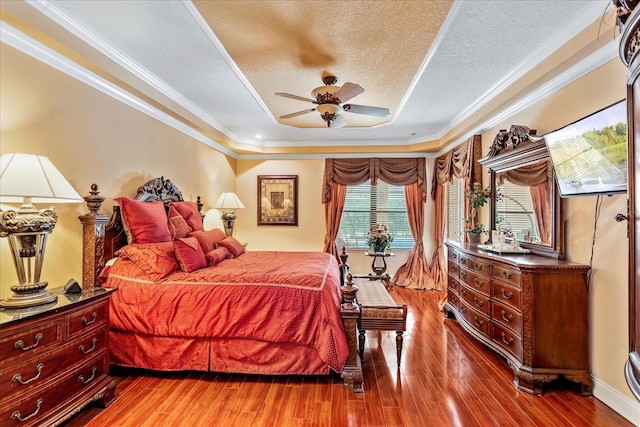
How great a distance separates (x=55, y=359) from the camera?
5.69 ft

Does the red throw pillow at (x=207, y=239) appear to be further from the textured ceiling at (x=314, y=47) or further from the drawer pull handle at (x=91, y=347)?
the textured ceiling at (x=314, y=47)

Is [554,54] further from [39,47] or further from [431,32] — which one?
[39,47]

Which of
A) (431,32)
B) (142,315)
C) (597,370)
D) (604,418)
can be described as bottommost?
(604,418)

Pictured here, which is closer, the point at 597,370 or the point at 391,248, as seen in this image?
the point at 597,370

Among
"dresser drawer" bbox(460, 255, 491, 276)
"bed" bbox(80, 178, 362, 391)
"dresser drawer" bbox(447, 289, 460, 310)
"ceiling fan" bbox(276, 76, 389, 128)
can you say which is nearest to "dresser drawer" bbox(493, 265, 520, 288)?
"dresser drawer" bbox(460, 255, 491, 276)

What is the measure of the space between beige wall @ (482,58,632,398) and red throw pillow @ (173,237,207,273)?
326cm

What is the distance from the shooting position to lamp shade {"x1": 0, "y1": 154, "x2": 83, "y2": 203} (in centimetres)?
163

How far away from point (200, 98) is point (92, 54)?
50.5 inches

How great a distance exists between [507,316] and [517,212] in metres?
1.18

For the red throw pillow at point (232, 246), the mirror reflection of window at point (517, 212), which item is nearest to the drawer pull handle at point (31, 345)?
the red throw pillow at point (232, 246)

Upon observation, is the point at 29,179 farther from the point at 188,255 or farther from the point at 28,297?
the point at 188,255

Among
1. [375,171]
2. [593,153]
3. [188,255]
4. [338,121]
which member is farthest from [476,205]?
[188,255]

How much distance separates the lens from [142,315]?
2.37 m

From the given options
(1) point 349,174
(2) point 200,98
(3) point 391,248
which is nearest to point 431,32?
(2) point 200,98
